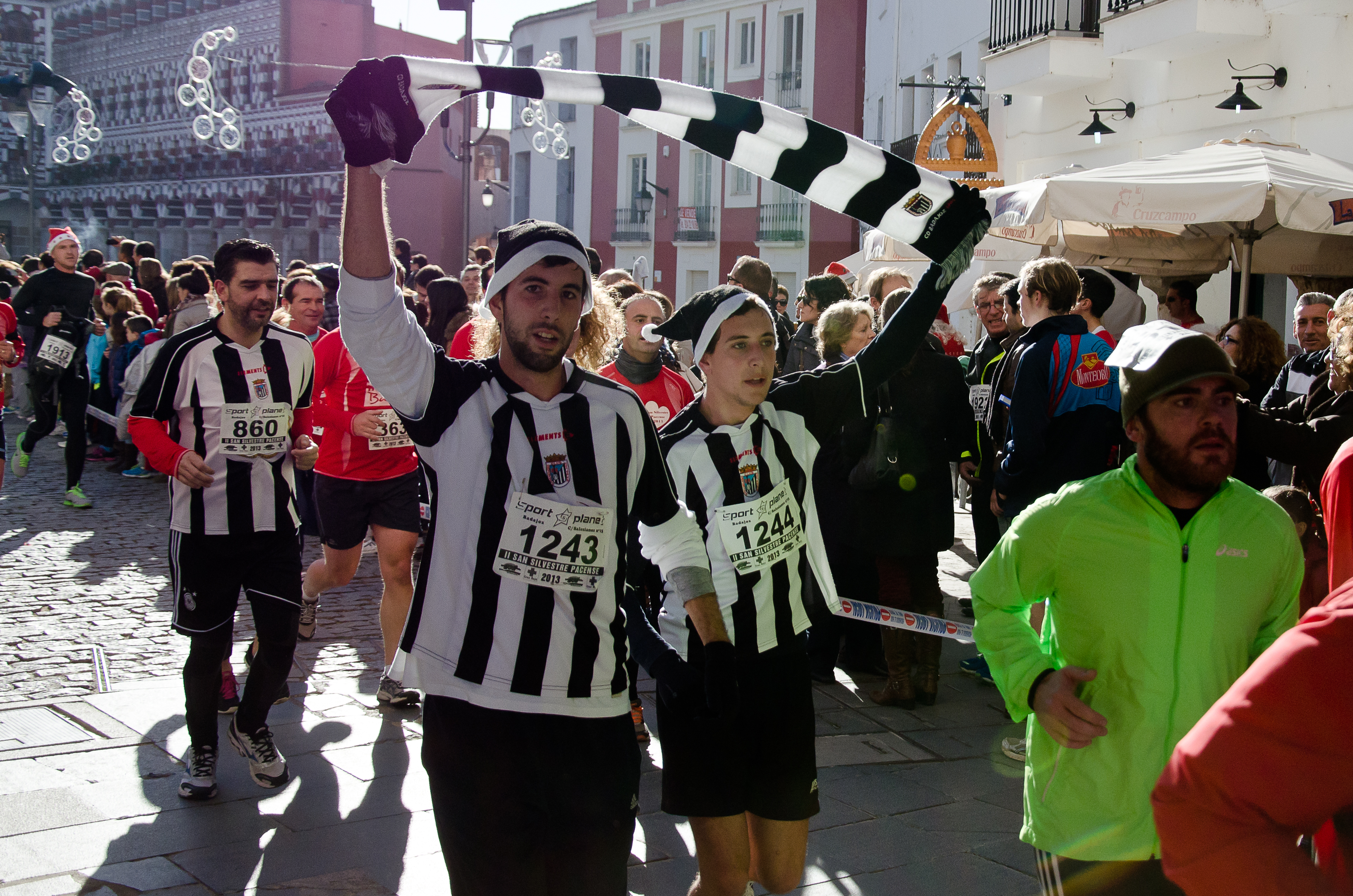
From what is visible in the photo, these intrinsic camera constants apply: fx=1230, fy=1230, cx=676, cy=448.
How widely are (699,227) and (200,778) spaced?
1447 inches

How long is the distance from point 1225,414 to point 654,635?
1356 millimetres

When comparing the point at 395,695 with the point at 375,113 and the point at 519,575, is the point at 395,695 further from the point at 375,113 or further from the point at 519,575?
the point at 375,113

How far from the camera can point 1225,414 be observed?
2498 millimetres

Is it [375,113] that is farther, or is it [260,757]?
[260,757]

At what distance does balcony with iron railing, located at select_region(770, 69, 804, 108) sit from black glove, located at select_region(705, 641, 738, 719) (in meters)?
36.1

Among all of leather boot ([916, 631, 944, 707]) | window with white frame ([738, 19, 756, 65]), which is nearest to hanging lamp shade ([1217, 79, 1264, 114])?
leather boot ([916, 631, 944, 707])

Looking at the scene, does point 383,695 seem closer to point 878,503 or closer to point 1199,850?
point 878,503

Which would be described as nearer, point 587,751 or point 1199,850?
point 1199,850

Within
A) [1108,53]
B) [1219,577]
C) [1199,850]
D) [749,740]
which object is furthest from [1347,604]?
[1108,53]

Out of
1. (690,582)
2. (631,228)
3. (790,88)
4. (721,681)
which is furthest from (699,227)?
(721,681)

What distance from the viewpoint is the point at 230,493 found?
4.86 meters

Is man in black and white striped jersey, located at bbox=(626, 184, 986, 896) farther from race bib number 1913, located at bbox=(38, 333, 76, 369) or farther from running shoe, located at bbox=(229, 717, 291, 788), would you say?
race bib number 1913, located at bbox=(38, 333, 76, 369)

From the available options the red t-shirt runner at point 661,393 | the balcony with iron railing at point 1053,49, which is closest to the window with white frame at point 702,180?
the balcony with iron railing at point 1053,49

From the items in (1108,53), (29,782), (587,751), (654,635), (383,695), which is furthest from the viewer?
(1108,53)
